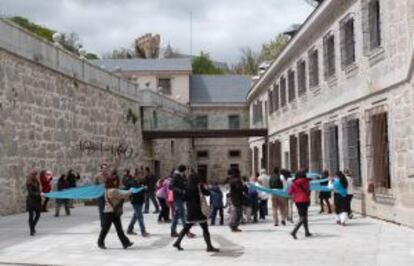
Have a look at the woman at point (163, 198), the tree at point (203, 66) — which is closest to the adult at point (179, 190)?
the woman at point (163, 198)

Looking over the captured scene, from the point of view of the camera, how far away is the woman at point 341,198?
13.7 m

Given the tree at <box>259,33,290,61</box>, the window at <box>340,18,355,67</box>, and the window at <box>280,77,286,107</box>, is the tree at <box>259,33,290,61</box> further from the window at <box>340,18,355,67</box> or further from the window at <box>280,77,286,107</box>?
the window at <box>340,18,355,67</box>

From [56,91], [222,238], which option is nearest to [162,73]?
[56,91]

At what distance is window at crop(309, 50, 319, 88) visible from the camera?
67.3 feet

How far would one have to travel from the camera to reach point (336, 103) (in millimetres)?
17906

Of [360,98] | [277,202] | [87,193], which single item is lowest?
[277,202]

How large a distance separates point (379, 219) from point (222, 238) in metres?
4.65

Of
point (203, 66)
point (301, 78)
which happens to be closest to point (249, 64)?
point (203, 66)

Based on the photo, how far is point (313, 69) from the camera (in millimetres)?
21031

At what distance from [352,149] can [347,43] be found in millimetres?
3044

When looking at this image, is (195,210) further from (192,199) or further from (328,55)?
(328,55)

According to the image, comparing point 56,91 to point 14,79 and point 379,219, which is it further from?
point 379,219

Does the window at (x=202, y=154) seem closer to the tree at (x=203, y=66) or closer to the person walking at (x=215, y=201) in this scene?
the tree at (x=203, y=66)

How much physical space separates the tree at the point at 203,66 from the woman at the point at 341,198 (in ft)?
162
